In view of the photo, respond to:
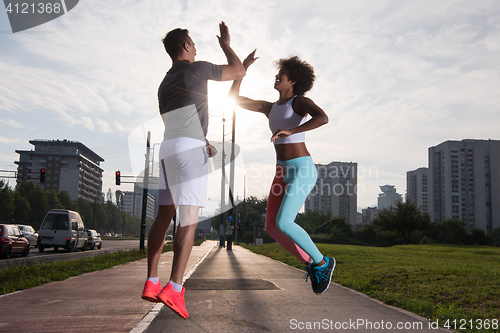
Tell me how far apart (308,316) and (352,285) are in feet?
13.9

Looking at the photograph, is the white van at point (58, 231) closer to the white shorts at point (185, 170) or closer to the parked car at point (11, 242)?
the parked car at point (11, 242)

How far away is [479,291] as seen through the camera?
8.12 m

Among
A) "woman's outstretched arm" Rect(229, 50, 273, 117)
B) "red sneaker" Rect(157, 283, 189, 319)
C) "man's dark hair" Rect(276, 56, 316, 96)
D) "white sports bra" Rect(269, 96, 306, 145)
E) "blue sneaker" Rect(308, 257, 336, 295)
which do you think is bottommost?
"red sneaker" Rect(157, 283, 189, 319)

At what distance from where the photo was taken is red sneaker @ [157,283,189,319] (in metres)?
2.13

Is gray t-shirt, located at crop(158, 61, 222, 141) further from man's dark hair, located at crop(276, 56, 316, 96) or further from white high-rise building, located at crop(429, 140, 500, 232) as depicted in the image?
white high-rise building, located at crop(429, 140, 500, 232)

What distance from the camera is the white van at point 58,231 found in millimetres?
26375

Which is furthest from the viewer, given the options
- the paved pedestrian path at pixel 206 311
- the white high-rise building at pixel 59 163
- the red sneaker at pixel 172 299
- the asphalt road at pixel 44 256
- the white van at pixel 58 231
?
the white high-rise building at pixel 59 163

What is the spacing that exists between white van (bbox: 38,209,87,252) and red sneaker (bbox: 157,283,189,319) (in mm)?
27091

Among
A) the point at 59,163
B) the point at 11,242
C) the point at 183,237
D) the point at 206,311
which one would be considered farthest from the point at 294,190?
the point at 59,163

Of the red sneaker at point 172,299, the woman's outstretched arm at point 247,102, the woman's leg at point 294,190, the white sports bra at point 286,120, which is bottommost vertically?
the red sneaker at point 172,299

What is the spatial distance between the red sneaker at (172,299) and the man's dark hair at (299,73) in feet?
4.15

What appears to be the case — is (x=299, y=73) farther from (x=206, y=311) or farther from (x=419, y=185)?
(x=419, y=185)

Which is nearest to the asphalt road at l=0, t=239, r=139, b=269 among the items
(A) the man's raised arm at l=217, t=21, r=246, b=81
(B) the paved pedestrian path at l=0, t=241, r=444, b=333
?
(B) the paved pedestrian path at l=0, t=241, r=444, b=333

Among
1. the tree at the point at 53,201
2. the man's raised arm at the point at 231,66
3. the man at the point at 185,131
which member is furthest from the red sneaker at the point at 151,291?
the tree at the point at 53,201
